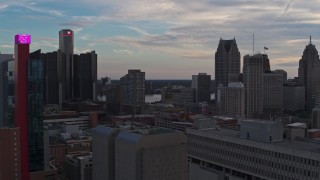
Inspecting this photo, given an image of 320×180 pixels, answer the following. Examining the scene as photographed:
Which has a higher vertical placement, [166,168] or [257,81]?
[257,81]

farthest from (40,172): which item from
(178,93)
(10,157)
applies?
(178,93)

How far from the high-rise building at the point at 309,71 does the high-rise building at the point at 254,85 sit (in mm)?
31051

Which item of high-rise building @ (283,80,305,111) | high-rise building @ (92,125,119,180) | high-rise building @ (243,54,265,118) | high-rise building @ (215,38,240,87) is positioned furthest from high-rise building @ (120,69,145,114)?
high-rise building @ (92,125,119,180)

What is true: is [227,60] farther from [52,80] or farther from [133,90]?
[52,80]

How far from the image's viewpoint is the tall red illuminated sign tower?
42.4 meters

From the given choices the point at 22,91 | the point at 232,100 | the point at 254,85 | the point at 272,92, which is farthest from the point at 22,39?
the point at 272,92

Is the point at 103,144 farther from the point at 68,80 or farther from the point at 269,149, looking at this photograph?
the point at 68,80

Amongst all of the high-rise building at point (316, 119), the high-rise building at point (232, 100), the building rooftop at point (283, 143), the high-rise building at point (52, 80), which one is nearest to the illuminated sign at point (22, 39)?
the building rooftop at point (283, 143)

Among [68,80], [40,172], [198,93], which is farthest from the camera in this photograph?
[198,93]

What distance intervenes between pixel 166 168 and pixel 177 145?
190 centimetres

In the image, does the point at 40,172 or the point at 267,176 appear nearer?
the point at 267,176

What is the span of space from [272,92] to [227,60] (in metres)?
40.3

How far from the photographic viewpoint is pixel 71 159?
2015 inches

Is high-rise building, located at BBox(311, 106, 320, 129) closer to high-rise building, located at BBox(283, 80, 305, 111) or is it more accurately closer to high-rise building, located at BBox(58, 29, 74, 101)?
high-rise building, located at BBox(283, 80, 305, 111)
